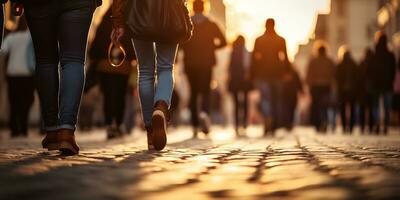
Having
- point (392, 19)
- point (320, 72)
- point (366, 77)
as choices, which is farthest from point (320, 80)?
point (392, 19)

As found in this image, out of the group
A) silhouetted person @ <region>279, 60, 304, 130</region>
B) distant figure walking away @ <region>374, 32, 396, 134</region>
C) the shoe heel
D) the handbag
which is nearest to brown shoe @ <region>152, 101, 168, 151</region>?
Answer: the handbag

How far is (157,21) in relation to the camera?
6105 mm

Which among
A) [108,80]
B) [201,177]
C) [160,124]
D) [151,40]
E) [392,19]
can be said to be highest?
[392,19]

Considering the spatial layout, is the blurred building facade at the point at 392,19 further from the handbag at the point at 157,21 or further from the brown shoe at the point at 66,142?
the brown shoe at the point at 66,142

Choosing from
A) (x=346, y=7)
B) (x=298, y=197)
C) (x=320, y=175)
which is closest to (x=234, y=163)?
(x=320, y=175)

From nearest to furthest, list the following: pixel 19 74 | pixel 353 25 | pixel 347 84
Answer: pixel 19 74 < pixel 347 84 < pixel 353 25

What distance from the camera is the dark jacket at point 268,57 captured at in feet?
40.9

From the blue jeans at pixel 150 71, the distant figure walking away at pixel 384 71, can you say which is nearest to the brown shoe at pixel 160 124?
the blue jeans at pixel 150 71

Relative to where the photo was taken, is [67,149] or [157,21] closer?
[67,149]

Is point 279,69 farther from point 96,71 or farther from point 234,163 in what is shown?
point 234,163

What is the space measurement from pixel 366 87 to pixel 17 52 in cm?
646

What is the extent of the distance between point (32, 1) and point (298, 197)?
3.07 meters

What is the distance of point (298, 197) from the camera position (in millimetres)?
2822

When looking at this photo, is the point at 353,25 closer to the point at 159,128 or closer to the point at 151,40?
the point at 151,40
